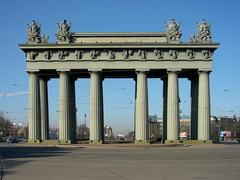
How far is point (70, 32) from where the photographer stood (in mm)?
79062

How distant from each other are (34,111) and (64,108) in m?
4.58

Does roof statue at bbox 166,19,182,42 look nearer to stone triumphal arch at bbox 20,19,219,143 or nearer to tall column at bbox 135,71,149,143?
stone triumphal arch at bbox 20,19,219,143

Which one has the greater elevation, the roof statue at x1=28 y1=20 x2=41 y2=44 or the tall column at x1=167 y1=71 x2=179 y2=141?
the roof statue at x1=28 y1=20 x2=41 y2=44

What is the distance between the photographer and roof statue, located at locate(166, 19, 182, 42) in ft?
254

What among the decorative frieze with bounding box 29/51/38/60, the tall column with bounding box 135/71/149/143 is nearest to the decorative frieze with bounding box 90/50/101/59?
the tall column with bounding box 135/71/149/143

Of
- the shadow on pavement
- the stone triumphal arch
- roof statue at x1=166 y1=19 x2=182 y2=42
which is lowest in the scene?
the shadow on pavement

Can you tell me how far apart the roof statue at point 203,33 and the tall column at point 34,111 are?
2476 cm

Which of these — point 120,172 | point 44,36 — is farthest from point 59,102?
point 120,172

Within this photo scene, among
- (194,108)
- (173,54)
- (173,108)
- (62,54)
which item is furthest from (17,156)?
(194,108)

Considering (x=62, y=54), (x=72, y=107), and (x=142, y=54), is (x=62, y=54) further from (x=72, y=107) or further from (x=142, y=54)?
(x=142, y=54)

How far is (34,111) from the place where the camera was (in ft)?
255

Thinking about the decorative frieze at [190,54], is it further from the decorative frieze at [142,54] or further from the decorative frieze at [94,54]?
the decorative frieze at [94,54]

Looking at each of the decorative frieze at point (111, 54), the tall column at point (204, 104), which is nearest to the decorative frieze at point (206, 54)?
the tall column at point (204, 104)

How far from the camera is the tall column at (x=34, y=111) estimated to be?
7756 centimetres
